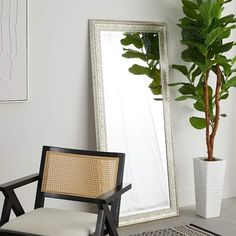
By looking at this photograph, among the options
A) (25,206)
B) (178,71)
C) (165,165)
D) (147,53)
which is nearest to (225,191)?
(165,165)

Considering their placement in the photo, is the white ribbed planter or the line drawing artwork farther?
the white ribbed planter

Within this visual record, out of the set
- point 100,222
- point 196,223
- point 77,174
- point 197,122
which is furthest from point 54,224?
point 197,122

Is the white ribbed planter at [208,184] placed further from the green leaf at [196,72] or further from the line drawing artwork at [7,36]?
the line drawing artwork at [7,36]

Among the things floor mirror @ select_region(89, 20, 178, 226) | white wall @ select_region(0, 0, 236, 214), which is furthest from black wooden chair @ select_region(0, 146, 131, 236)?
floor mirror @ select_region(89, 20, 178, 226)

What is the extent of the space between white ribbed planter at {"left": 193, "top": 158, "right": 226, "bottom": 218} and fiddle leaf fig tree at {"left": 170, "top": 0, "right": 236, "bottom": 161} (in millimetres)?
117

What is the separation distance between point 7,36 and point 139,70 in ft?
3.75

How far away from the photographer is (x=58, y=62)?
11.6ft

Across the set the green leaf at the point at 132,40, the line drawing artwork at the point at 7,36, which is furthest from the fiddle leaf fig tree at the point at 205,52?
the line drawing artwork at the point at 7,36

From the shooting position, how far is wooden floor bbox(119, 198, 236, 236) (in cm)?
356

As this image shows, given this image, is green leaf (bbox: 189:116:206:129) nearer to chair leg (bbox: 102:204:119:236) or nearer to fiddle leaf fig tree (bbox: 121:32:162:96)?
fiddle leaf fig tree (bbox: 121:32:162:96)

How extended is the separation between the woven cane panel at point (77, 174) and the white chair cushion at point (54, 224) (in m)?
0.19

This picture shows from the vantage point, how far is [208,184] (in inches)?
150

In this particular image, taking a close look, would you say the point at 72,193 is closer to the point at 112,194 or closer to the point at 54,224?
the point at 54,224

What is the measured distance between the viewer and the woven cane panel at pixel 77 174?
2779 mm
